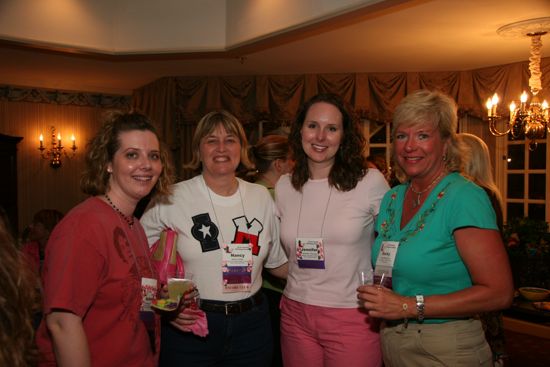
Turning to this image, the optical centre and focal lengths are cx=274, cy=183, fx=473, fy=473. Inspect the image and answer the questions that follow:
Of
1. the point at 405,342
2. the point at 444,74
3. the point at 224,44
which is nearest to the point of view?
the point at 405,342

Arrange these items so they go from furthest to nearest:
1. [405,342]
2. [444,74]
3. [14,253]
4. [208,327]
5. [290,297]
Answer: [444,74] → [290,297] → [208,327] → [405,342] → [14,253]

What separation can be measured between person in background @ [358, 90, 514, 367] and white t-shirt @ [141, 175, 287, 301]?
585mm

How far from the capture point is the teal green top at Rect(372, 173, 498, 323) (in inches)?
61.3

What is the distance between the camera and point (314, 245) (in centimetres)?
205

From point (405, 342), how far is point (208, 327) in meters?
0.80

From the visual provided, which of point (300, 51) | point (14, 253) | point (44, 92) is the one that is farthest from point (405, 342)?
point (44, 92)

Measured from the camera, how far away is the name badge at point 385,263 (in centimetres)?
165

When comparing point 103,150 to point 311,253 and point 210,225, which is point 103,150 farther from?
point 311,253

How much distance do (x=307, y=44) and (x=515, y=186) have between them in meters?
3.13

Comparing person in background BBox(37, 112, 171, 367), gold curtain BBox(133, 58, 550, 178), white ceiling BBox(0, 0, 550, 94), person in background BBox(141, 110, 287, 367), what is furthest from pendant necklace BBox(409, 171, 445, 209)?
gold curtain BBox(133, 58, 550, 178)

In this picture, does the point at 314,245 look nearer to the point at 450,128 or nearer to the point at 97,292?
the point at 450,128

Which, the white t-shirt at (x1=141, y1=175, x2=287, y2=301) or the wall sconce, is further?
the wall sconce

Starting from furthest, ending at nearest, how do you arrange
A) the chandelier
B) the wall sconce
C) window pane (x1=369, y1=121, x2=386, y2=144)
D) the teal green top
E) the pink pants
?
the wall sconce → window pane (x1=369, y1=121, x2=386, y2=144) → the chandelier → the pink pants → the teal green top

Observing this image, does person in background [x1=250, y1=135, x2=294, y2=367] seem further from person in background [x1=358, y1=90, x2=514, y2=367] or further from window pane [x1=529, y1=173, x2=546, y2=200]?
window pane [x1=529, y1=173, x2=546, y2=200]
